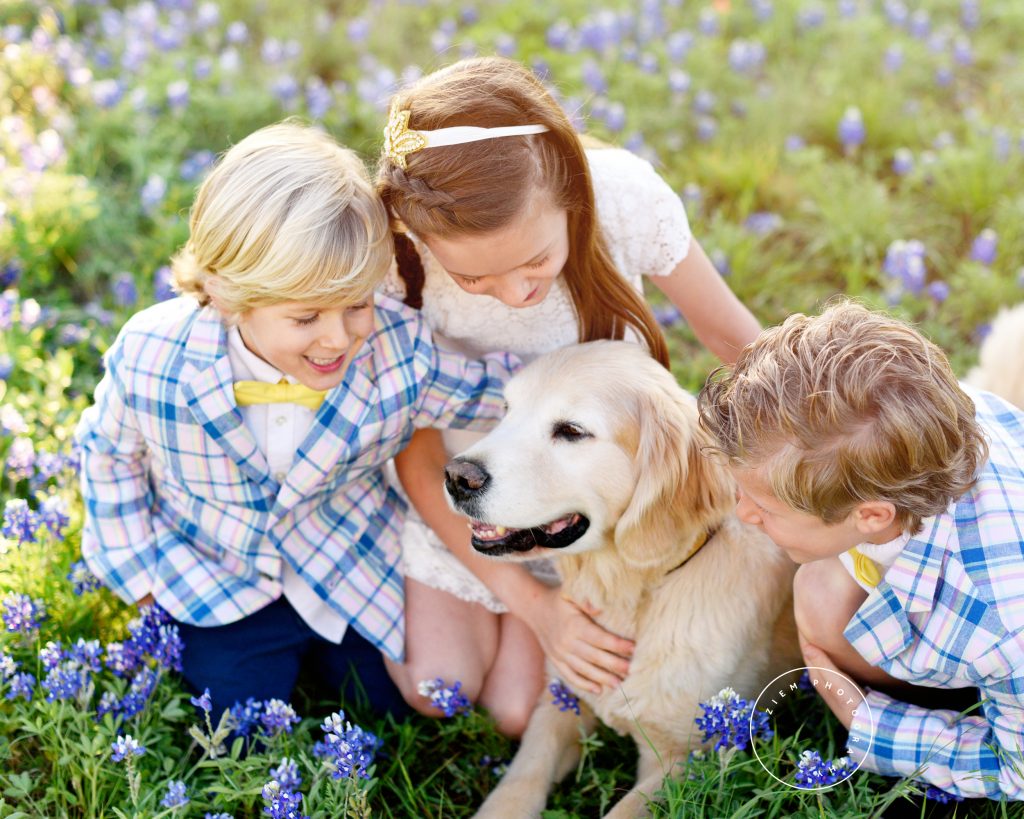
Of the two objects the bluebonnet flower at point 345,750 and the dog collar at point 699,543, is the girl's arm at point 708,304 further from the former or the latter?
the bluebonnet flower at point 345,750

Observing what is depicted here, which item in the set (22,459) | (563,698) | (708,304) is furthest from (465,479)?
(22,459)

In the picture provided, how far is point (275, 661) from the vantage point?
10.3 ft

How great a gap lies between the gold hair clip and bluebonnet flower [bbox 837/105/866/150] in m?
2.96

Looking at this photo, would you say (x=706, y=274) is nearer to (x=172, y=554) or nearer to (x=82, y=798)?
(x=172, y=554)

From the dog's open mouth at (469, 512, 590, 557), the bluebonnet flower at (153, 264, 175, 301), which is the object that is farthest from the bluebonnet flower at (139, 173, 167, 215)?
the dog's open mouth at (469, 512, 590, 557)

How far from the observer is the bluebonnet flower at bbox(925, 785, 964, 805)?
247 centimetres

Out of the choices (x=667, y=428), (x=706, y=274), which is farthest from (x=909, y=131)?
(x=667, y=428)

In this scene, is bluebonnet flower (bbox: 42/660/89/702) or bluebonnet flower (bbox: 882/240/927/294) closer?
bluebonnet flower (bbox: 42/660/89/702)

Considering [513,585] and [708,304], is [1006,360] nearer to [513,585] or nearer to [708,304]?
[708,304]

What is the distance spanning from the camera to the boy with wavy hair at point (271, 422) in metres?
2.66

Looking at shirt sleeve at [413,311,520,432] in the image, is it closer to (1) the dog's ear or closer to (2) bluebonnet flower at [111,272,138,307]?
(1) the dog's ear

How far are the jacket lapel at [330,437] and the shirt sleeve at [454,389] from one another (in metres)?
0.18

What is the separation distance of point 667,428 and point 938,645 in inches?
31.7

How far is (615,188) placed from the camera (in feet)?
10.6
